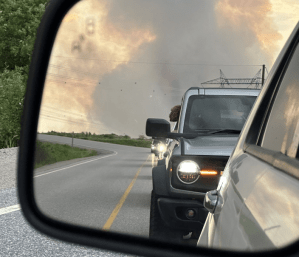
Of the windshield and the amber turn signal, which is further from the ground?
the windshield

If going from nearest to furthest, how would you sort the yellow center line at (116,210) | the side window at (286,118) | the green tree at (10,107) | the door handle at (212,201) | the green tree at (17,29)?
the side window at (286,118), the door handle at (212,201), the yellow center line at (116,210), the green tree at (10,107), the green tree at (17,29)

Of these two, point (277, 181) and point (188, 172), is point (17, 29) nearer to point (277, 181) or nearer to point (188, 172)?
point (188, 172)

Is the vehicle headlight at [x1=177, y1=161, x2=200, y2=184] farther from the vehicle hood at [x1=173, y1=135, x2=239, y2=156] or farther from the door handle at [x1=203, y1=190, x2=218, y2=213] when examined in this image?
the door handle at [x1=203, y1=190, x2=218, y2=213]

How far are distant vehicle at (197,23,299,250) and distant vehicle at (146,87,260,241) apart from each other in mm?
1853

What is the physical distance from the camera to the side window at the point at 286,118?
1420mm

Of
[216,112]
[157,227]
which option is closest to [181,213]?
[157,227]

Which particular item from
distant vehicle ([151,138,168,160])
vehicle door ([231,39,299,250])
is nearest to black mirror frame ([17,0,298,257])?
vehicle door ([231,39,299,250])

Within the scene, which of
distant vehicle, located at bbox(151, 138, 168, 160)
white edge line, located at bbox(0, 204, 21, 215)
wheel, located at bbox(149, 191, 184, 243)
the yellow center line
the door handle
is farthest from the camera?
white edge line, located at bbox(0, 204, 21, 215)

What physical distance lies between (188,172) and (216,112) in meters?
0.88

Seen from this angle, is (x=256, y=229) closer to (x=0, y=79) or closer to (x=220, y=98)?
(x=220, y=98)

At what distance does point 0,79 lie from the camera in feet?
101

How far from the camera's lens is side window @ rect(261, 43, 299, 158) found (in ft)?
4.66

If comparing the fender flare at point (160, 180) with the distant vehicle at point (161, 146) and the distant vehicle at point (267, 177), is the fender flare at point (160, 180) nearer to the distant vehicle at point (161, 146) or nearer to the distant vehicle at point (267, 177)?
the distant vehicle at point (161, 146)

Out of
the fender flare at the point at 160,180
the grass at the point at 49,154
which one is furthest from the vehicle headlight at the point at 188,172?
the grass at the point at 49,154
